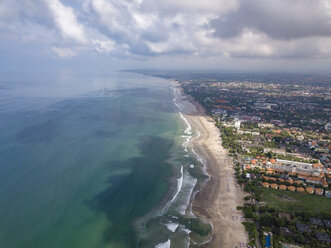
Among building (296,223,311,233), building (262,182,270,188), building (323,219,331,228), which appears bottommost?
building (323,219,331,228)

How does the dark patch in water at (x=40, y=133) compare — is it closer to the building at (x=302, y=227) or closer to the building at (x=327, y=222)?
the building at (x=302, y=227)

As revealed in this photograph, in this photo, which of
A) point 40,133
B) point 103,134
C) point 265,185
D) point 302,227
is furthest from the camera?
point 103,134

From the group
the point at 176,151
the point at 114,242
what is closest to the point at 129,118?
the point at 176,151

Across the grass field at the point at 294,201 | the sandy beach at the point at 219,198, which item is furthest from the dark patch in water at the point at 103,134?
the grass field at the point at 294,201

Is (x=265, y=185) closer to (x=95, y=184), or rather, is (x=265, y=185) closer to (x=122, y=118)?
(x=95, y=184)

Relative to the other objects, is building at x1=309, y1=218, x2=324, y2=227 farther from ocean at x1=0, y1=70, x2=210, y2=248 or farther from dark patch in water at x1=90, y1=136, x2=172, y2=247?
dark patch in water at x1=90, y1=136, x2=172, y2=247

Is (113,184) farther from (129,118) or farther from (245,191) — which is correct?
(129,118)

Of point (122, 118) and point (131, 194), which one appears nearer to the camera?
point (131, 194)

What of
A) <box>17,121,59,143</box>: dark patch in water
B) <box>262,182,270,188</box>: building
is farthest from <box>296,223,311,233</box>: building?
<box>17,121,59,143</box>: dark patch in water

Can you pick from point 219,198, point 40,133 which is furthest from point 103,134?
point 219,198
